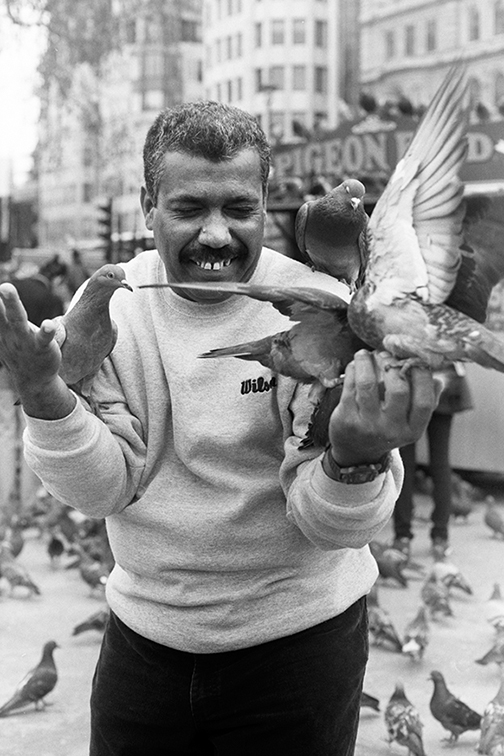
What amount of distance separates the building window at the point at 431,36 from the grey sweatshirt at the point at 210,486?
32.6 feet

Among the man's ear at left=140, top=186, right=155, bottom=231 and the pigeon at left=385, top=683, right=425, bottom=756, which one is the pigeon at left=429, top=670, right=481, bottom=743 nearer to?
the pigeon at left=385, top=683, right=425, bottom=756

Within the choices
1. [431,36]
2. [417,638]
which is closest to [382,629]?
[417,638]

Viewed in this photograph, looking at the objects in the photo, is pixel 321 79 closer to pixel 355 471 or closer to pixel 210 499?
pixel 210 499

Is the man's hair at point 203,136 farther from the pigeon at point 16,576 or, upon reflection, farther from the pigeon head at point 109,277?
the pigeon at point 16,576

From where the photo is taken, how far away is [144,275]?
1.85m

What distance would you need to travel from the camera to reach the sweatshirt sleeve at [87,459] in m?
1.58

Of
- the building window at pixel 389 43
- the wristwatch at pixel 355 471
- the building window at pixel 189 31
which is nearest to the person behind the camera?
the wristwatch at pixel 355 471

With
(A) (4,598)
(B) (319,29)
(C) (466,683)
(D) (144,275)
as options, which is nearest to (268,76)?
(B) (319,29)

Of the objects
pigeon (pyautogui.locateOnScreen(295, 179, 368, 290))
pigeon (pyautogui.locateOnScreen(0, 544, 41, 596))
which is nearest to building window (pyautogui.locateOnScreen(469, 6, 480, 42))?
pigeon (pyautogui.locateOnScreen(0, 544, 41, 596))

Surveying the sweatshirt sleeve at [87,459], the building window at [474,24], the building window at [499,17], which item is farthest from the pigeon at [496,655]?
the building window at [499,17]

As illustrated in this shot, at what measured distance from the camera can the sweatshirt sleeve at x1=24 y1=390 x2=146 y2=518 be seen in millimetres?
1575

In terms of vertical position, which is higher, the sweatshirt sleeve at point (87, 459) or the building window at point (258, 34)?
the building window at point (258, 34)

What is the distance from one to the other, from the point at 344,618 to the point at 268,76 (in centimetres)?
1400

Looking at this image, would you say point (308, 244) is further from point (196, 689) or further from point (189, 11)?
point (189, 11)
